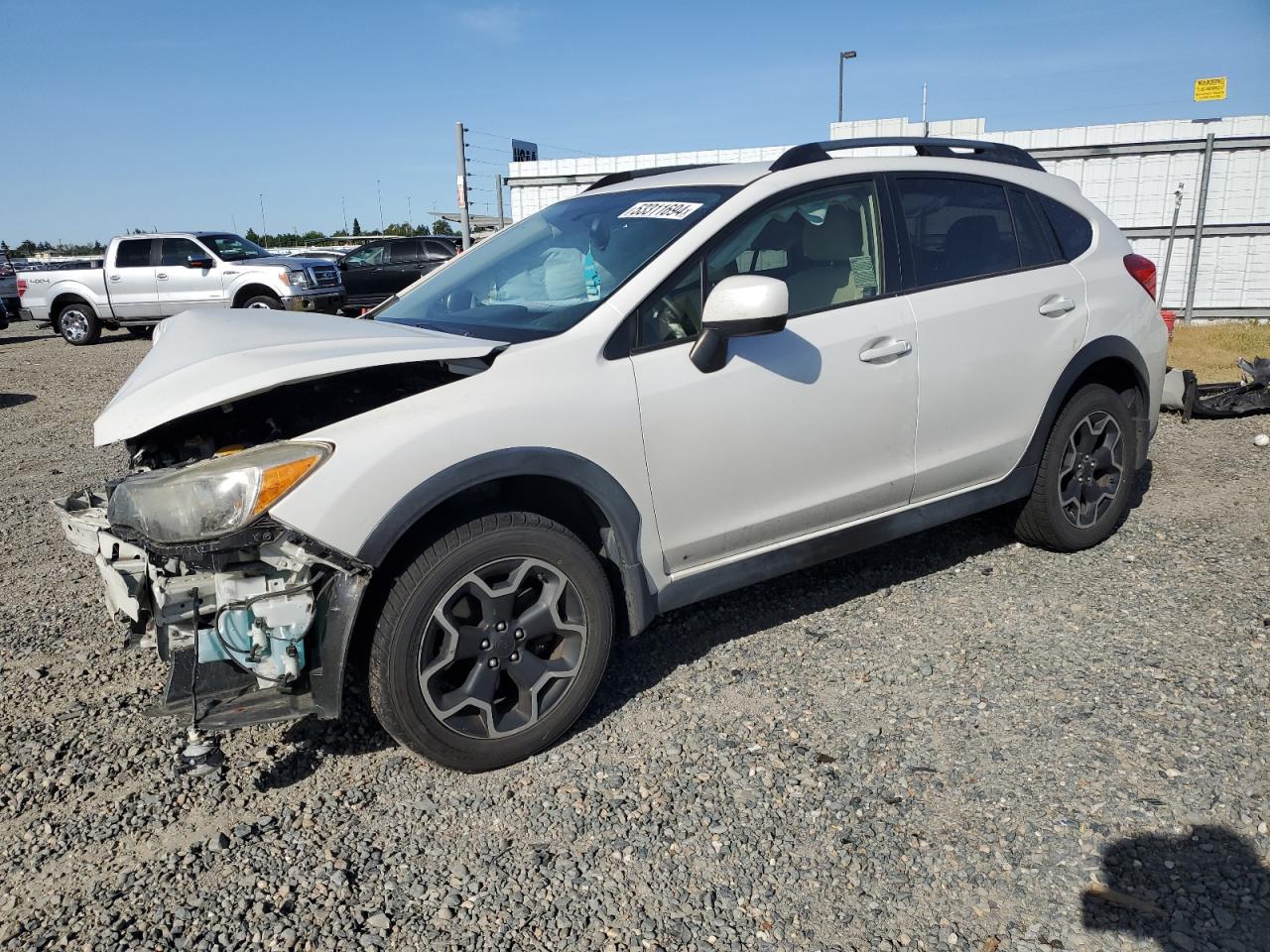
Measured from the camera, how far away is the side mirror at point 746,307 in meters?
3.01

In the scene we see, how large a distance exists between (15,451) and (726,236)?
691 centimetres

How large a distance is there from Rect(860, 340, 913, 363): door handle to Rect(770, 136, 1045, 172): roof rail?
Result: 768mm

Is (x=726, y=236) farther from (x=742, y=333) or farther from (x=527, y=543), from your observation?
(x=527, y=543)

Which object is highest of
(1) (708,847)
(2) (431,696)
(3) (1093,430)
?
(3) (1093,430)

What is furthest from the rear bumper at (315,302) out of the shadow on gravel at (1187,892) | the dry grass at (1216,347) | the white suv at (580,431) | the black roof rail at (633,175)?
the shadow on gravel at (1187,892)

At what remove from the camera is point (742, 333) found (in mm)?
3088

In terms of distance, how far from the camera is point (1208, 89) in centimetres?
1448

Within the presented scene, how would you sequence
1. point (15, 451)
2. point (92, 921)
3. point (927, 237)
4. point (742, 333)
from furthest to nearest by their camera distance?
1. point (15, 451)
2. point (927, 237)
3. point (742, 333)
4. point (92, 921)

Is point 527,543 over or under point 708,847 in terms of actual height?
over

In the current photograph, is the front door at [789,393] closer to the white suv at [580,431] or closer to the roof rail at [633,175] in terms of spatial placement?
the white suv at [580,431]

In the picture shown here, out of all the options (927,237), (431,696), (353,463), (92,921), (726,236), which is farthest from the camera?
(927,237)

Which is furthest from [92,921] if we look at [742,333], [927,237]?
[927,237]

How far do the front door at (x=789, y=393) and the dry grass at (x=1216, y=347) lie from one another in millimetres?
7245

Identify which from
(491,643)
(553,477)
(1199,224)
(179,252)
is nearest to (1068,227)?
(553,477)
